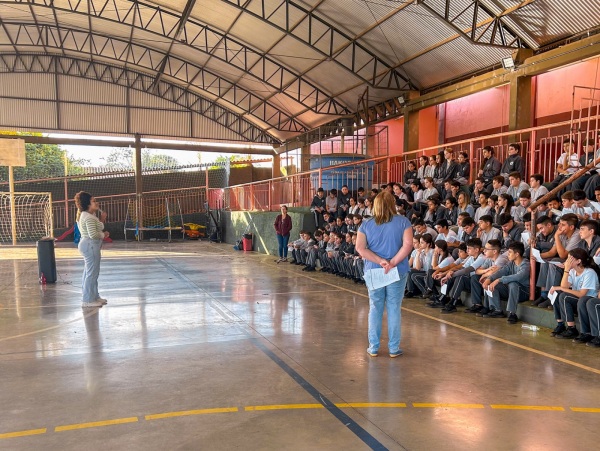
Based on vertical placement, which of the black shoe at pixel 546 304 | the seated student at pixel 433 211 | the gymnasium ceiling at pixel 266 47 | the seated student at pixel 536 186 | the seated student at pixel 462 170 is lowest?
the black shoe at pixel 546 304

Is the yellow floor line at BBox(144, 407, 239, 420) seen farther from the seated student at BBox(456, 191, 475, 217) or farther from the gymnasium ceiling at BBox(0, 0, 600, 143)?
the gymnasium ceiling at BBox(0, 0, 600, 143)

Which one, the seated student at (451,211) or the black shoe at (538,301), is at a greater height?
the seated student at (451,211)

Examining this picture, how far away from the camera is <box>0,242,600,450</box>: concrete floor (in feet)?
12.0

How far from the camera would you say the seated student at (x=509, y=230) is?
818 centimetres

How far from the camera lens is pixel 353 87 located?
22.3 metres

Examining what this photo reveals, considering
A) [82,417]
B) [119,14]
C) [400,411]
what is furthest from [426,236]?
[119,14]

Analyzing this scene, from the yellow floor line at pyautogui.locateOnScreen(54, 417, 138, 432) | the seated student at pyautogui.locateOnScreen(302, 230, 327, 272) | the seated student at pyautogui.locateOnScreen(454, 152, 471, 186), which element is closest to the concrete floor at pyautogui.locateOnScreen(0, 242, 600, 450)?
the yellow floor line at pyautogui.locateOnScreen(54, 417, 138, 432)

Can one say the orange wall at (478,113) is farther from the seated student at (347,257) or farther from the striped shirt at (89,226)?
the striped shirt at (89,226)

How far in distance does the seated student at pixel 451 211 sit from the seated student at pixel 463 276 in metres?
2.39

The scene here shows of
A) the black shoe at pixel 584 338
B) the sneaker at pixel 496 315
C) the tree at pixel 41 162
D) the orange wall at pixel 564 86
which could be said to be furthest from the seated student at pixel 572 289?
the tree at pixel 41 162

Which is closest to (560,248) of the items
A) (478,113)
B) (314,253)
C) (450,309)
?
(450,309)

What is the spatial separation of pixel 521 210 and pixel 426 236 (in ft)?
5.58

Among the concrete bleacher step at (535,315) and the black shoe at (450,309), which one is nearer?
the concrete bleacher step at (535,315)

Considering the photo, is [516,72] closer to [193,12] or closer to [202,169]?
[193,12]
